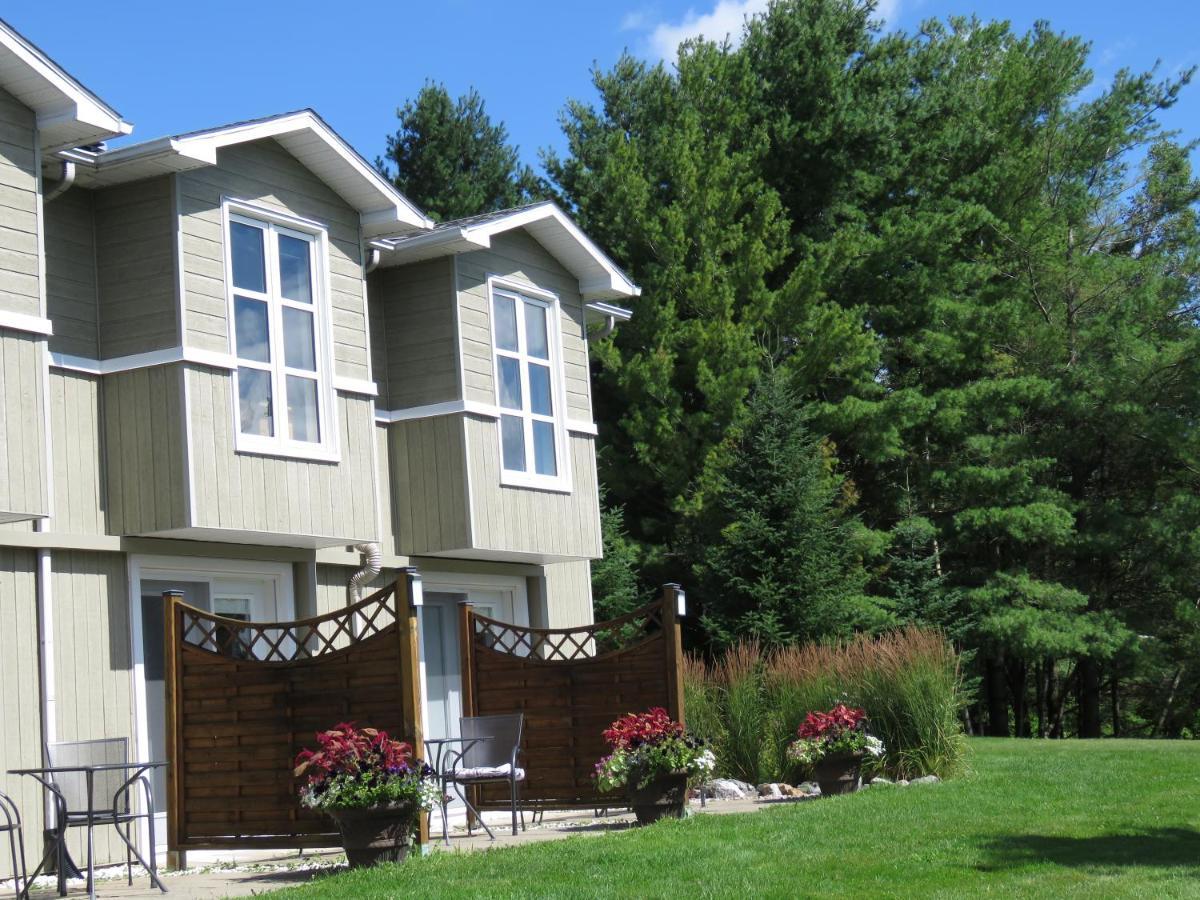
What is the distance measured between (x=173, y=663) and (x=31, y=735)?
103 centimetres

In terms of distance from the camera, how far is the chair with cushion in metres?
11.0

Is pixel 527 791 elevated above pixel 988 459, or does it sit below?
below

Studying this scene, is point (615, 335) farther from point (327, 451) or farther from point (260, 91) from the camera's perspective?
point (327, 451)

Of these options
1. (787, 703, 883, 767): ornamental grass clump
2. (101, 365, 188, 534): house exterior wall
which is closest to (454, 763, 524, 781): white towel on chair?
(101, 365, 188, 534): house exterior wall

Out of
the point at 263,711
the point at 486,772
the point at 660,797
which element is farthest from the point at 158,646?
the point at 660,797

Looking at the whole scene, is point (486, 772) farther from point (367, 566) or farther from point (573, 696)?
point (367, 566)

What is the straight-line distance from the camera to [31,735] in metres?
10.2

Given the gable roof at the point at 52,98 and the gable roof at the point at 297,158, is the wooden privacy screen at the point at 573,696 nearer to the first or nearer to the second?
the gable roof at the point at 297,158

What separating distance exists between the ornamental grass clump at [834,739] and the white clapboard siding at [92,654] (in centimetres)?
564

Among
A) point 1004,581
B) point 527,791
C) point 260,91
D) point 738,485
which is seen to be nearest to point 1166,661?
point 1004,581

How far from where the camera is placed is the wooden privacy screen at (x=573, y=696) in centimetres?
1172

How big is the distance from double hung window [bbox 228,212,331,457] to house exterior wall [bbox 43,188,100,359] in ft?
3.38

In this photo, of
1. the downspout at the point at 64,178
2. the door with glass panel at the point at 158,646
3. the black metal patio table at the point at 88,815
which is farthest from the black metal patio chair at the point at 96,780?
the downspout at the point at 64,178

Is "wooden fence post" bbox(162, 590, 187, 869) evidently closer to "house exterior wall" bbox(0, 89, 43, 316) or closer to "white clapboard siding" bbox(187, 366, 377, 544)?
"white clapboard siding" bbox(187, 366, 377, 544)
